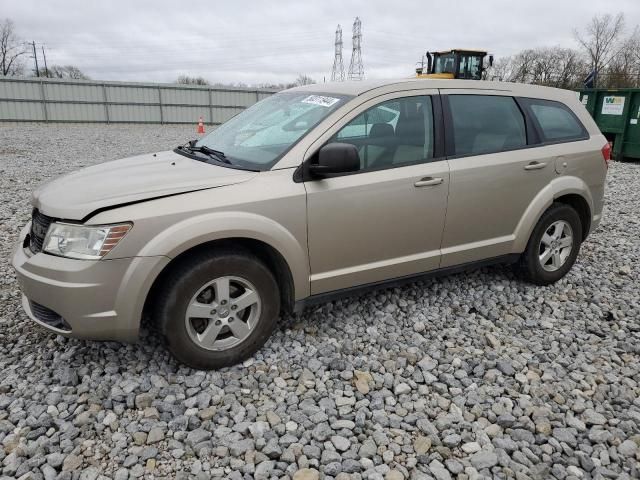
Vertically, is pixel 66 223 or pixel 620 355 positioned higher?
pixel 66 223

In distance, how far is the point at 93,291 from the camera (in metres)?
2.69

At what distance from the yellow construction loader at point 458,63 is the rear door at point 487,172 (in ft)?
50.2

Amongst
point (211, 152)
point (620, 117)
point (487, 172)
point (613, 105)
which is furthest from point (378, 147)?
point (613, 105)

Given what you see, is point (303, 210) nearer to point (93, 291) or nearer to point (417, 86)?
point (93, 291)

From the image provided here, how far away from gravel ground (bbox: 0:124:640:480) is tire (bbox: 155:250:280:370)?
15 cm

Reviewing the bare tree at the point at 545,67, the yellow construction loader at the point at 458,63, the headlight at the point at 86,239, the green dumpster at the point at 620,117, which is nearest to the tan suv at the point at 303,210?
the headlight at the point at 86,239

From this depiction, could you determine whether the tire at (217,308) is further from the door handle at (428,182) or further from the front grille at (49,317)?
the door handle at (428,182)

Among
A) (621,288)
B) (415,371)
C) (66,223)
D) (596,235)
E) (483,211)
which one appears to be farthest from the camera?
(596,235)

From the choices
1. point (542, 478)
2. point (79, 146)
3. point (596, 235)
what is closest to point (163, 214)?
point (542, 478)

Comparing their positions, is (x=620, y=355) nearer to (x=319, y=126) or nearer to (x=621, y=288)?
(x=621, y=288)

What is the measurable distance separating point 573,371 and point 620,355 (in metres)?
0.48

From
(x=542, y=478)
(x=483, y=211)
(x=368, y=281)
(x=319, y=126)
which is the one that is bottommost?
(x=542, y=478)

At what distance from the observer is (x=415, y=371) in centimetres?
319

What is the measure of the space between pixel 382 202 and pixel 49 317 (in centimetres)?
216
